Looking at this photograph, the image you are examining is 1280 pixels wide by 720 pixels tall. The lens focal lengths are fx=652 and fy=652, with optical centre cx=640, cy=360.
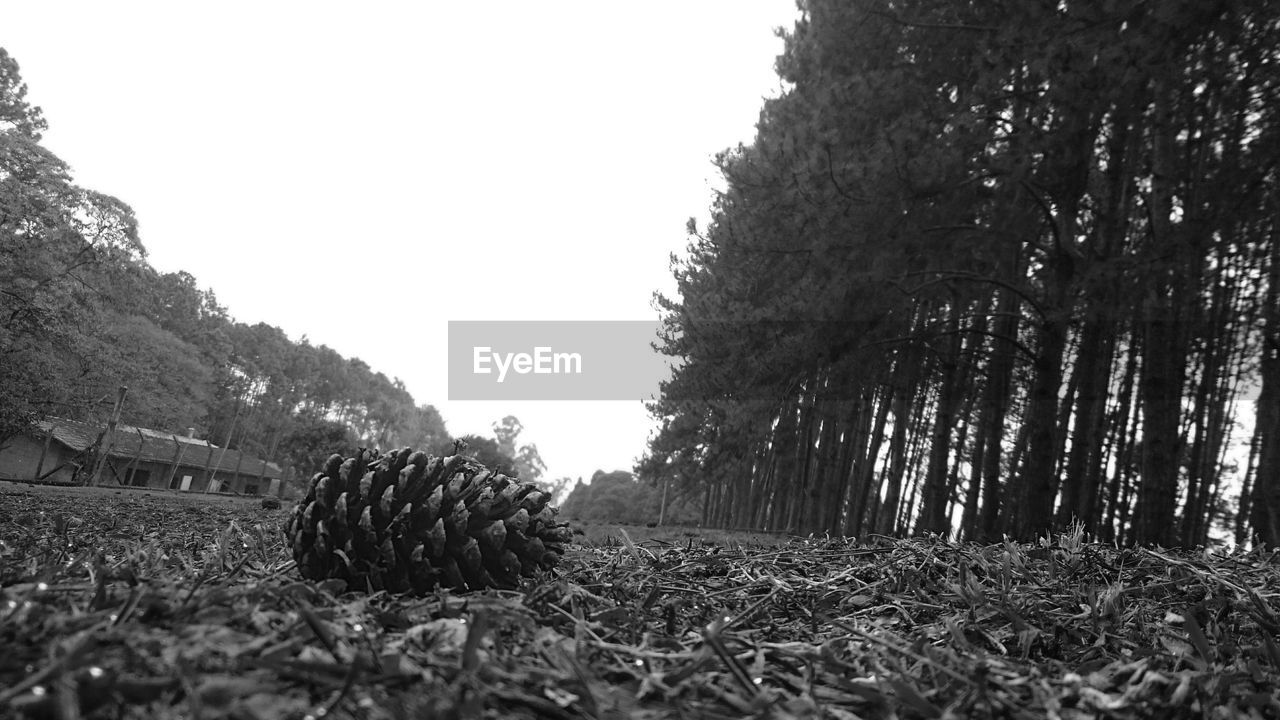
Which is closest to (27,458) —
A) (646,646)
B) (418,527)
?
(418,527)

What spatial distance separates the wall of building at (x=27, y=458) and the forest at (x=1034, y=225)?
34.6 meters

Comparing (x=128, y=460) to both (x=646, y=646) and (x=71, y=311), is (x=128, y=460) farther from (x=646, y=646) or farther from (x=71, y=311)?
(x=646, y=646)

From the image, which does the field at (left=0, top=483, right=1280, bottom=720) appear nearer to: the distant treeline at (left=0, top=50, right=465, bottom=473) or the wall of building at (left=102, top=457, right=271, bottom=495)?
the distant treeline at (left=0, top=50, right=465, bottom=473)

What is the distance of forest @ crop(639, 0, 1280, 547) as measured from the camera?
20.9 feet

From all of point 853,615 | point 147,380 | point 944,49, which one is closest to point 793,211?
point 944,49

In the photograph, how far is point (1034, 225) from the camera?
9141mm

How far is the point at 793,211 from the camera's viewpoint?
8.13 m

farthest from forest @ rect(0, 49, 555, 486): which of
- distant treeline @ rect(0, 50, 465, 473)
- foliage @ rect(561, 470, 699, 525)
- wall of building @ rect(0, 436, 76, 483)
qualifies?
foliage @ rect(561, 470, 699, 525)

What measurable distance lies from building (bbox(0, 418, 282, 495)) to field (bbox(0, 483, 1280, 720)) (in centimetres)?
2888

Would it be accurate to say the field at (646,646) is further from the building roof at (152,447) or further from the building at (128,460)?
the building roof at (152,447)

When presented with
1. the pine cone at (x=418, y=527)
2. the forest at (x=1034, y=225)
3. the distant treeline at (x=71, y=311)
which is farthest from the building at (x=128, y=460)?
the pine cone at (x=418, y=527)

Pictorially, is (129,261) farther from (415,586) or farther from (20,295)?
(415,586)

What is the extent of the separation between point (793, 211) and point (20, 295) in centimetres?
1830

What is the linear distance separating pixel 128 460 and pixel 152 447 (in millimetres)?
1245
